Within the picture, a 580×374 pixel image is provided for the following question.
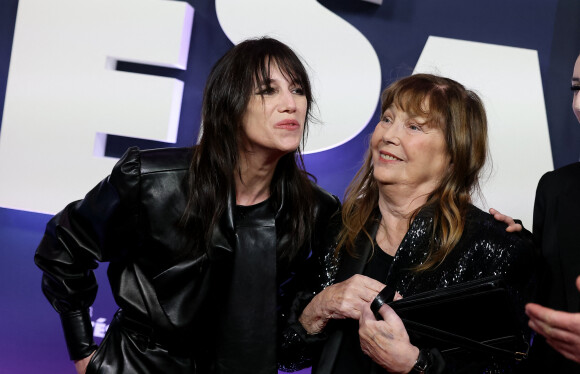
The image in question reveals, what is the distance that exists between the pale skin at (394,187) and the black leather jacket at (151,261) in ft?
0.64

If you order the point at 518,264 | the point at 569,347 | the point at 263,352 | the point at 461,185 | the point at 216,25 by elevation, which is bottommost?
the point at 263,352

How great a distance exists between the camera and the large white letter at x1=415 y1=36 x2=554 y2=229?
3488 mm

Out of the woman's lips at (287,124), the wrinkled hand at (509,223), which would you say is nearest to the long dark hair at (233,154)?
the woman's lips at (287,124)

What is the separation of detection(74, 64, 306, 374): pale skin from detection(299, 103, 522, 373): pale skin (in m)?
0.30

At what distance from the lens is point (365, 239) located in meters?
2.23

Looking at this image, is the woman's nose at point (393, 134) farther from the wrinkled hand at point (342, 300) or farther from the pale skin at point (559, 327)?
Answer: the pale skin at point (559, 327)

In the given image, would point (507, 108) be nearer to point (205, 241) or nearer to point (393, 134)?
point (393, 134)

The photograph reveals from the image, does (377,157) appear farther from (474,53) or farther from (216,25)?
(216,25)

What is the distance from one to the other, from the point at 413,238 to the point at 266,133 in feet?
2.00

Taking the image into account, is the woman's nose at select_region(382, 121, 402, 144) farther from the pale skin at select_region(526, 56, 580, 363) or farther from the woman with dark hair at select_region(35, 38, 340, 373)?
the pale skin at select_region(526, 56, 580, 363)

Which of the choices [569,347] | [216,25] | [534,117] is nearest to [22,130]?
[216,25]

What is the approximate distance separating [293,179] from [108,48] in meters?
1.79

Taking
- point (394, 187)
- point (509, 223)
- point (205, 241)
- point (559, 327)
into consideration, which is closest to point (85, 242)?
point (205, 241)

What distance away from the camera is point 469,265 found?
2.03m
